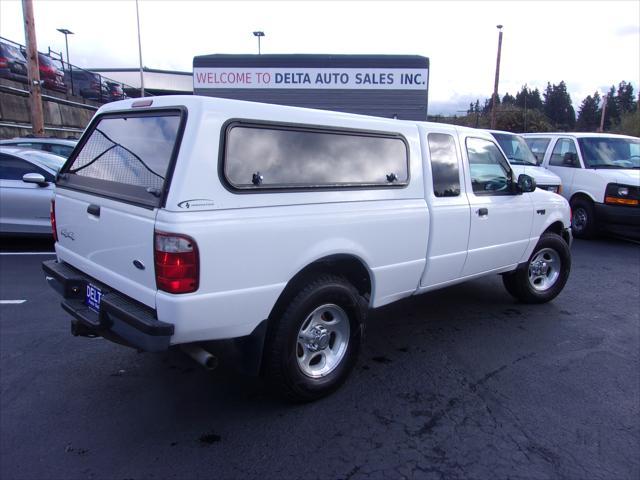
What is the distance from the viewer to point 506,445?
2.87 meters

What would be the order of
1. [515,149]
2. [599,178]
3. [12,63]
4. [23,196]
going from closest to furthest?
[23,196] < [599,178] < [515,149] < [12,63]

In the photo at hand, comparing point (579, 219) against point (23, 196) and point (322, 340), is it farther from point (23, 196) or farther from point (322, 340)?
point (23, 196)

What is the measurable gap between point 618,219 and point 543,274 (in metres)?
4.27

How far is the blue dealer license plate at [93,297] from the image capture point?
3.03 m

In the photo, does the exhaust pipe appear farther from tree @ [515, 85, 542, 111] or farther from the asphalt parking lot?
tree @ [515, 85, 542, 111]

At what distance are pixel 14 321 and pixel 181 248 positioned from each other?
3.18 meters

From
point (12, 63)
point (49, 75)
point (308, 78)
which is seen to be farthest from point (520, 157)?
point (49, 75)

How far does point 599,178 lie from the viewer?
8828 mm

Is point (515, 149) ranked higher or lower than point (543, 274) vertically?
higher

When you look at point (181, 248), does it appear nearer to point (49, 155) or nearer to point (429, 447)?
point (429, 447)

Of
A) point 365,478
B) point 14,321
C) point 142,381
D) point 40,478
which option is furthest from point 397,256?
point 14,321

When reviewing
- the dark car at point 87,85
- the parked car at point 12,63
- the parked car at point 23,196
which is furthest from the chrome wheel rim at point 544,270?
the dark car at point 87,85

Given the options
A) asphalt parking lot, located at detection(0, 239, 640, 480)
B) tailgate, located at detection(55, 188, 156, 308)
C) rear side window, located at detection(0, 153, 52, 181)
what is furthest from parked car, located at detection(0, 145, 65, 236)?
tailgate, located at detection(55, 188, 156, 308)

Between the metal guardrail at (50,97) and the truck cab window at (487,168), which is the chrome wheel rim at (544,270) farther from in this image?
the metal guardrail at (50,97)
